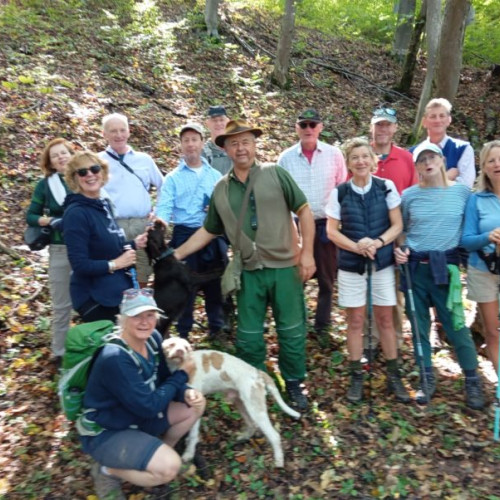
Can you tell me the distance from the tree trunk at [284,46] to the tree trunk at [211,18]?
2.52 meters

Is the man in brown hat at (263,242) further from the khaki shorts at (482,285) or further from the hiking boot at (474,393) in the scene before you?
the hiking boot at (474,393)

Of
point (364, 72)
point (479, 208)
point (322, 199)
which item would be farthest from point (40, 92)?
point (364, 72)

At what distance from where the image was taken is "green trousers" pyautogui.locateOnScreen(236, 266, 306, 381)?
15.0 ft

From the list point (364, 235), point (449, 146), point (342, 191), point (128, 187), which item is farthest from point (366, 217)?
point (128, 187)

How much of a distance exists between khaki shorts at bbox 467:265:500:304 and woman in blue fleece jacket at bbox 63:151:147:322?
10.2ft

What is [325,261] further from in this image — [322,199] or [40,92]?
[40,92]

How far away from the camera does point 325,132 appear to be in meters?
12.4

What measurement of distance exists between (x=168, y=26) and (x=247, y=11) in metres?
4.72

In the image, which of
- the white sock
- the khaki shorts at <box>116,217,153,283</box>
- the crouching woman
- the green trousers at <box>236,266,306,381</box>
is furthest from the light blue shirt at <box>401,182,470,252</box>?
the white sock

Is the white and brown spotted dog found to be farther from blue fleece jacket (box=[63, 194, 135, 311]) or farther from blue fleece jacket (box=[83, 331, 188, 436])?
blue fleece jacket (box=[63, 194, 135, 311])

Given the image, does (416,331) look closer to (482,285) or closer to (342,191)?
(482,285)

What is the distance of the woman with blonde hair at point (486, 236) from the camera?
4.30 m

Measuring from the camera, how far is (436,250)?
4543 millimetres

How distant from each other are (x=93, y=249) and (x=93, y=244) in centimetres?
5
